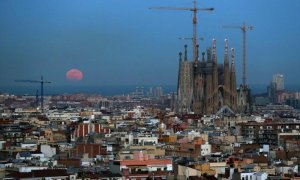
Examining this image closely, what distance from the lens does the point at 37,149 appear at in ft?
119

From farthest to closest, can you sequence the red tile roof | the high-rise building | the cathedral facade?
the high-rise building < the cathedral facade < the red tile roof

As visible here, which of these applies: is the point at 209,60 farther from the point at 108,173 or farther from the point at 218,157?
the point at 108,173

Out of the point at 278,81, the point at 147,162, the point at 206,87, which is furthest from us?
the point at 278,81

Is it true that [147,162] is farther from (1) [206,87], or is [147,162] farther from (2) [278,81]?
(2) [278,81]

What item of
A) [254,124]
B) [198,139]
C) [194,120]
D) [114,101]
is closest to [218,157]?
[198,139]

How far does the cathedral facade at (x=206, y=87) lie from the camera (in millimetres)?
78750

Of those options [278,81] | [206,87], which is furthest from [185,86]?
[278,81]

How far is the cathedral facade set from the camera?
78.8 m

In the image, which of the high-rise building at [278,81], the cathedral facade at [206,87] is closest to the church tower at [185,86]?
the cathedral facade at [206,87]

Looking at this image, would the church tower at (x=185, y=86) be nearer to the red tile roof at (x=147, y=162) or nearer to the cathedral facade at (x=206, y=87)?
the cathedral facade at (x=206, y=87)

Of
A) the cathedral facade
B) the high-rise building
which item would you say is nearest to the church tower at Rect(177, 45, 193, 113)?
the cathedral facade

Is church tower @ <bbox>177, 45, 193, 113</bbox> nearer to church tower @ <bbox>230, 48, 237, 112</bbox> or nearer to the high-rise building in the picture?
church tower @ <bbox>230, 48, 237, 112</bbox>

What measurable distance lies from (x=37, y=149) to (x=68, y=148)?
1884 mm

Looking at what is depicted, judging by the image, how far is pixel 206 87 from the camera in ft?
262
